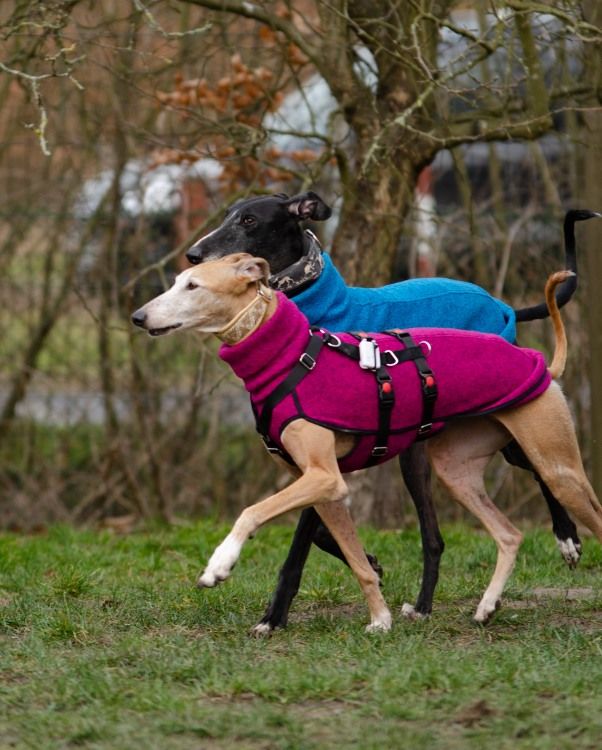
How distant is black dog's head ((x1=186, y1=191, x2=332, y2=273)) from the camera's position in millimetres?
5637

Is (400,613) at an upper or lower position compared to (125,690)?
lower

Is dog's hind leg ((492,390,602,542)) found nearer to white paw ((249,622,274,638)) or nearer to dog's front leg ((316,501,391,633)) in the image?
dog's front leg ((316,501,391,633))

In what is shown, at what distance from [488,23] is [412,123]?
5.86 feet

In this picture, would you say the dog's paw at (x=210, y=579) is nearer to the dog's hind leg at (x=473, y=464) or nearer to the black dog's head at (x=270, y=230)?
the dog's hind leg at (x=473, y=464)

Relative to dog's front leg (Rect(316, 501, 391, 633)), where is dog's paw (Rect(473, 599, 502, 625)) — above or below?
below

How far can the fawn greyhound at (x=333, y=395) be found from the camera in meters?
4.79

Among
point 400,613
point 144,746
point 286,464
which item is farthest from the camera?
point 400,613

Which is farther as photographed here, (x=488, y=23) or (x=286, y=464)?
(x=488, y=23)

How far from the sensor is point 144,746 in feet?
11.6

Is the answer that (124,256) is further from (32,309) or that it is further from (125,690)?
(125,690)

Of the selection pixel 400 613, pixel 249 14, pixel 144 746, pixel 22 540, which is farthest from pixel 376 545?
pixel 144 746

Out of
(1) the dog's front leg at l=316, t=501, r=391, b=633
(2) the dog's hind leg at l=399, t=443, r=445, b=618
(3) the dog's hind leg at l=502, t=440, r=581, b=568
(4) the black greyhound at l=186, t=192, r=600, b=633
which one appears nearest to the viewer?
(1) the dog's front leg at l=316, t=501, r=391, b=633

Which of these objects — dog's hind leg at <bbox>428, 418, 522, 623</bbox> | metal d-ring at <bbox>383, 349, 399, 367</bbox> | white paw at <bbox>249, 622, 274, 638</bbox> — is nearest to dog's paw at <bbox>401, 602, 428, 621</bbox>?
dog's hind leg at <bbox>428, 418, 522, 623</bbox>

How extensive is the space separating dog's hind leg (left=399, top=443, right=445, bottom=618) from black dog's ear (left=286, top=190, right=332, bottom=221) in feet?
3.60
